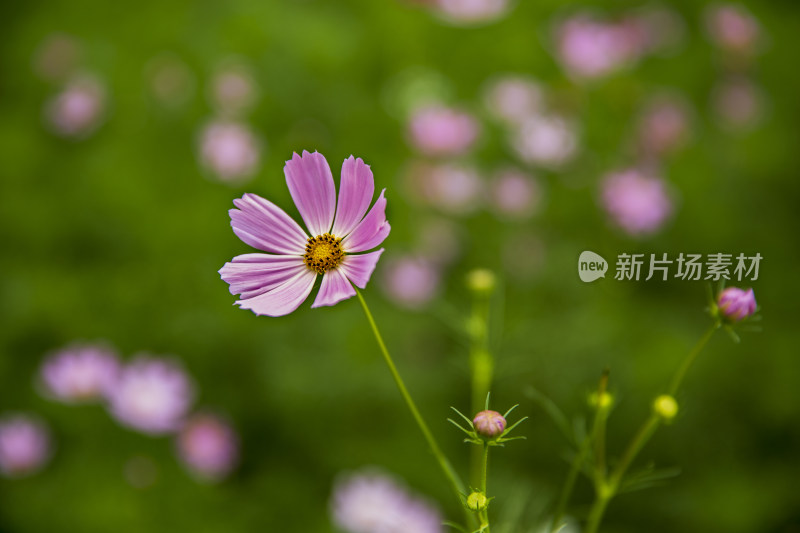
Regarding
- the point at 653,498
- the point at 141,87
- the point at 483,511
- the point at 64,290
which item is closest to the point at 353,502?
the point at 653,498

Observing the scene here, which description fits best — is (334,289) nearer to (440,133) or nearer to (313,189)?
(313,189)

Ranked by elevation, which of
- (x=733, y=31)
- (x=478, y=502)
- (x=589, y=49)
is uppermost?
(x=733, y=31)

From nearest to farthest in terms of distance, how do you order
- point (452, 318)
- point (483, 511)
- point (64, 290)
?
point (483, 511)
point (452, 318)
point (64, 290)

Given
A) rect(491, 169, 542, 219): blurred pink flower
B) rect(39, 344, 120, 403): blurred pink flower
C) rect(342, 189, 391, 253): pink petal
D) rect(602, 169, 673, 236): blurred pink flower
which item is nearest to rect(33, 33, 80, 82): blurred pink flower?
rect(39, 344, 120, 403): blurred pink flower

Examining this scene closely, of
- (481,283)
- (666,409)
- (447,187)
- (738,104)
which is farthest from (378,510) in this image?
(738,104)

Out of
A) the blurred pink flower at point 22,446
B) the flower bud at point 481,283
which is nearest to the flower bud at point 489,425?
the flower bud at point 481,283

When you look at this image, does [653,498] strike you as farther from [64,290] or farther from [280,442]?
[64,290]
